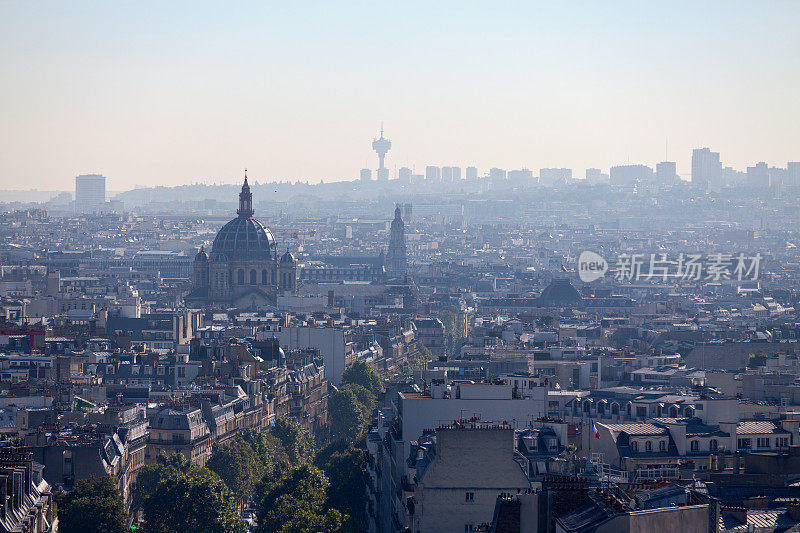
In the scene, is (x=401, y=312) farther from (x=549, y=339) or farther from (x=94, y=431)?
(x=94, y=431)

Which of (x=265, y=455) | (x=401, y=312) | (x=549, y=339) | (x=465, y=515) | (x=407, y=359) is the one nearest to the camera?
(x=465, y=515)

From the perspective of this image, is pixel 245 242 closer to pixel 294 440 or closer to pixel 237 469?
pixel 294 440

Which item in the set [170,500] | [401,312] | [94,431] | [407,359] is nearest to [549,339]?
[407,359]

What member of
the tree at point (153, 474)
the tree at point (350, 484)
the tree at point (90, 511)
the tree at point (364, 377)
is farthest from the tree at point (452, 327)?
the tree at point (90, 511)

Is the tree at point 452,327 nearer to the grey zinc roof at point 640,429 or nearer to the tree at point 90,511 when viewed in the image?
the tree at point 90,511

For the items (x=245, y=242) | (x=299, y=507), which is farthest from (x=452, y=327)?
(x=299, y=507)

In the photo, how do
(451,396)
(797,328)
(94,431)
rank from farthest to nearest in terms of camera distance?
1. (797,328)
2. (94,431)
3. (451,396)
